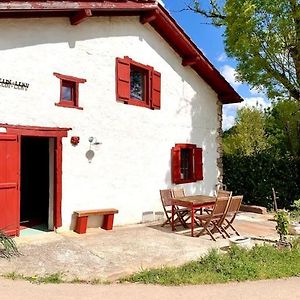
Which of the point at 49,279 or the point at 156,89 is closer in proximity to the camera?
the point at 49,279

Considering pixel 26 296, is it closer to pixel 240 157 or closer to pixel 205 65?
pixel 205 65

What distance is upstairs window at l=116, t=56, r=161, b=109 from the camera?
10141mm

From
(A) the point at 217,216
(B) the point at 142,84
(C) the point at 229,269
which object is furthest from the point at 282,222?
(B) the point at 142,84

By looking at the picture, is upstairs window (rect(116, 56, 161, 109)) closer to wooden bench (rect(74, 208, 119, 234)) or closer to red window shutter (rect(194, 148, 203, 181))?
red window shutter (rect(194, 148, 203, 181))

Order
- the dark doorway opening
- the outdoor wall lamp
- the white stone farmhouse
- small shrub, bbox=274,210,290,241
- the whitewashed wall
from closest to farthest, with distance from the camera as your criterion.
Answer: small shrub, bbox=274,210,290,241, the white stone farmhouse, the whitewashed wall, the outdoor wall lamp, the dark doorway opening

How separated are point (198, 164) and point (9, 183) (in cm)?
633

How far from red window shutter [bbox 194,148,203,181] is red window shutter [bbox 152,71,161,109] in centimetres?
222

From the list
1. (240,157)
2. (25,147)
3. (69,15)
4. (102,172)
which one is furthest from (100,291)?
(240,157)

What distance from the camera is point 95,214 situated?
350 inches

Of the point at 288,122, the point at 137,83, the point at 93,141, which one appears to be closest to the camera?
the point at 93,141

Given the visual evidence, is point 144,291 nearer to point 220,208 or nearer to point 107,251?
point 107,251

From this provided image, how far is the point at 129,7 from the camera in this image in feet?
31.8

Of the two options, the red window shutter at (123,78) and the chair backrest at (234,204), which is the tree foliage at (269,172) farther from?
the red window shutter at (123,78)

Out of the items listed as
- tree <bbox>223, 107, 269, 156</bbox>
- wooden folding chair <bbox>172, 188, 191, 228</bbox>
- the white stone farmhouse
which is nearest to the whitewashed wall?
the white stone farmhouse
